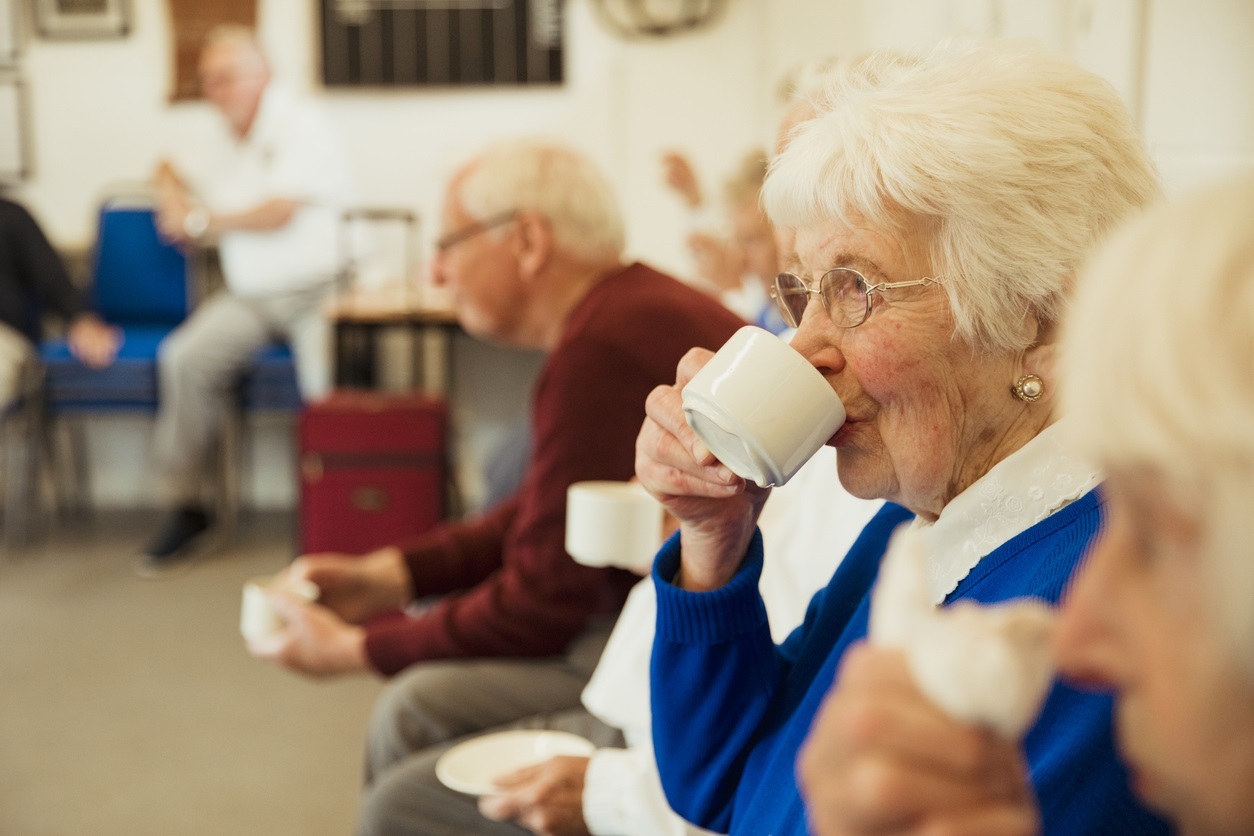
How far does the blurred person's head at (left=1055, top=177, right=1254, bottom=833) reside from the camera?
323 millimetres

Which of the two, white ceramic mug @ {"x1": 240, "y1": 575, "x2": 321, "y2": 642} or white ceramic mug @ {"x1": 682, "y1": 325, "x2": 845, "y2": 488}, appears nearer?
white ceramic mug @ {"x1": 682, "y1": 325, "x2": 845, "y2": 488}

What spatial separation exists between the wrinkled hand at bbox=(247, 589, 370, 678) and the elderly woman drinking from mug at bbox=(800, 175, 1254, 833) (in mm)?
1387

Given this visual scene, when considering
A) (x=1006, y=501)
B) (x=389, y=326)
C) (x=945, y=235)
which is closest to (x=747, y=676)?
(x=1006, y=501)

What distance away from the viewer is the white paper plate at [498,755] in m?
1.22

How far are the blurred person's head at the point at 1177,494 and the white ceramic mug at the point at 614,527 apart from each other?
41.3 inches

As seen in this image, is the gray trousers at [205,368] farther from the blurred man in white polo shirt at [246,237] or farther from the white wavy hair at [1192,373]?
the white wavy hair at [1192,373]

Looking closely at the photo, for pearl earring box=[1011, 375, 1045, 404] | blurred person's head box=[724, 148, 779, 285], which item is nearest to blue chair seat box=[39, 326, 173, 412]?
blurred person's head box=[724, 148, 779, 285]

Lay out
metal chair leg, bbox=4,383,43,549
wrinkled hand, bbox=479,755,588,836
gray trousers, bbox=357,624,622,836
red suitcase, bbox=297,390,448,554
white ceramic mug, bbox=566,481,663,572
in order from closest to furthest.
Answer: wrinkled hand, bbox=479,755,588,836
white ceramic mug, bbox=566,481,663,572
gray trousers, bbox=357,624,622,836
red suitcase, bbox=297,390,448,554
metal chair leg, bbox=4,383,43,549

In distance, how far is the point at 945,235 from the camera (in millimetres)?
803

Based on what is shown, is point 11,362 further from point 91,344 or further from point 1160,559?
point 1160,559

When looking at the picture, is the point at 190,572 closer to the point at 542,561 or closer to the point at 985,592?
the point at 542,561

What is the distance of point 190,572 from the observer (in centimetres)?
411

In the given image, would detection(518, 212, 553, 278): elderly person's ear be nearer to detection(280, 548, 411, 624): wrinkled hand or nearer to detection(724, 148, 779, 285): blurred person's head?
detection(280, 548, 411, 624): wrinkled hand

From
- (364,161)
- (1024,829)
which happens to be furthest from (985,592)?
(364,161)
